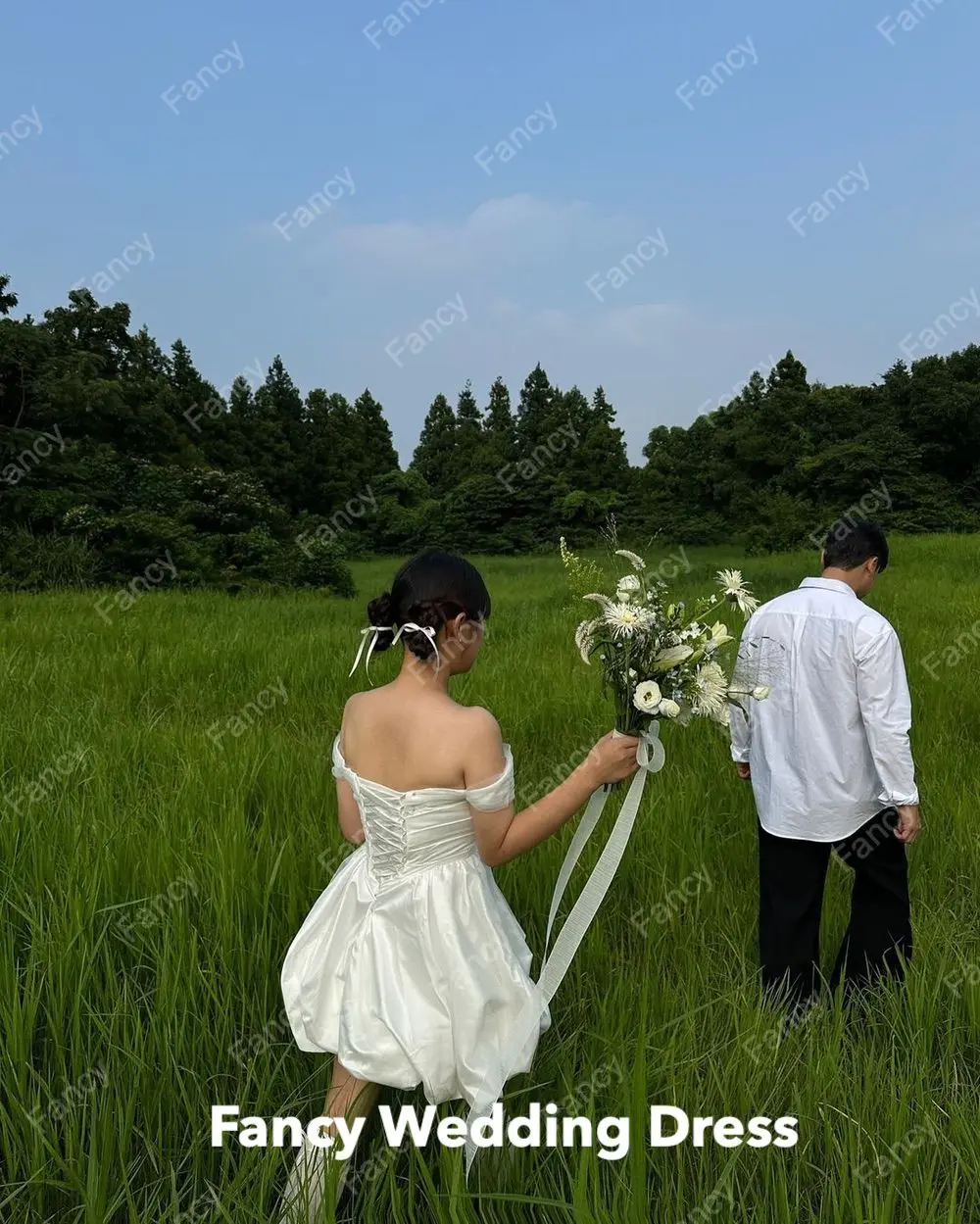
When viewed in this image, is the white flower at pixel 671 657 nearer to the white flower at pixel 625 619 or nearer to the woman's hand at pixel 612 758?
the white flower at pixel 625 619

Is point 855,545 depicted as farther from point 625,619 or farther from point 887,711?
point 625,619

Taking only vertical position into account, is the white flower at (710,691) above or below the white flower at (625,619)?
below

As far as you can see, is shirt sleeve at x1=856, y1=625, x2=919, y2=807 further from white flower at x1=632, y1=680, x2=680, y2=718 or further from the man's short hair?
white flower at x1=632, y1=680, x2=680, y2=718

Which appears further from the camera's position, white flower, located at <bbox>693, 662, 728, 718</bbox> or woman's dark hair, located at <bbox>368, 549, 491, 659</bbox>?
white flower, located at <bbox>693, 662, 728, 718</bbox>

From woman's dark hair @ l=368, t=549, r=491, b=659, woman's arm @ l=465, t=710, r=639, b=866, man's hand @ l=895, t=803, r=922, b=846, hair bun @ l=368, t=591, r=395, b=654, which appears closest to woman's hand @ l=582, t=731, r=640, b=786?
woman's arm @ l=465, t=710, r=639, b=866

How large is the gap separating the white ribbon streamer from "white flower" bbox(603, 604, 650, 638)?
0.23 m

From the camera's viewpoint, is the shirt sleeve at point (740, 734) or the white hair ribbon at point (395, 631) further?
the shirt sleeve at point (740, 734)

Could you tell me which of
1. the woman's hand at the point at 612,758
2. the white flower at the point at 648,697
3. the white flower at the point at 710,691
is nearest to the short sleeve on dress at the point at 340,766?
the woman's hand at the point at 612,758

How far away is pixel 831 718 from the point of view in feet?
8.69

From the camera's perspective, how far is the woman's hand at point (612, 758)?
178 centimetres

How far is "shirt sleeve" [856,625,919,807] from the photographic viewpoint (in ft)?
8.27

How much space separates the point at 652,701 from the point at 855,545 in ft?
4.76

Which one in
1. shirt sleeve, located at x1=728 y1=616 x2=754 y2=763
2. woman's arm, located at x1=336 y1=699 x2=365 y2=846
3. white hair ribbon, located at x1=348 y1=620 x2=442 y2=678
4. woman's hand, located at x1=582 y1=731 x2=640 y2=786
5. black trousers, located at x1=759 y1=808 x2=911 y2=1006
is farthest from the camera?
shirt sleeve, located at x1=728 y1=616 x2=754 y2=763

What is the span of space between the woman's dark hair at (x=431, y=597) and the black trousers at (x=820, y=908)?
1.68m
